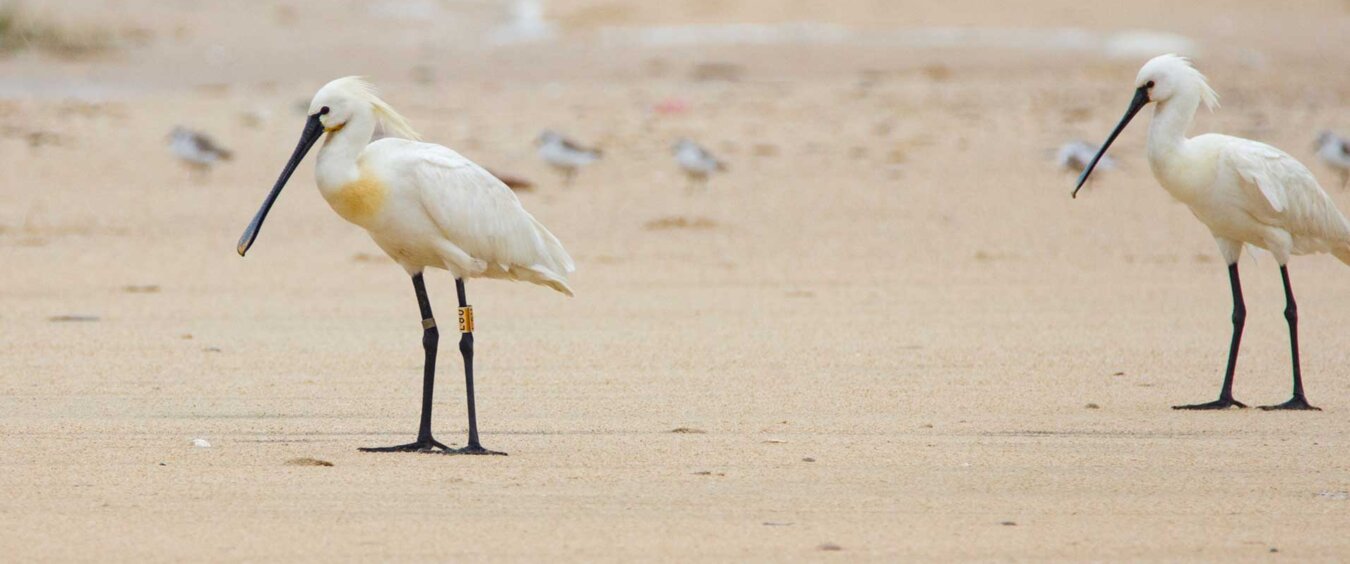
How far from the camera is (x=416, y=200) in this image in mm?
7152

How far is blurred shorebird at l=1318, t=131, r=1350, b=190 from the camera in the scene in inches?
689

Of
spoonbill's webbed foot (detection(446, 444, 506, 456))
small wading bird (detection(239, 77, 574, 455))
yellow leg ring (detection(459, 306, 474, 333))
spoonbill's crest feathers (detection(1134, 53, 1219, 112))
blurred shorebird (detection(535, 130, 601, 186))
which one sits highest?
spoonbill's crest feathers (detection(1134, 53, 1219, 112))

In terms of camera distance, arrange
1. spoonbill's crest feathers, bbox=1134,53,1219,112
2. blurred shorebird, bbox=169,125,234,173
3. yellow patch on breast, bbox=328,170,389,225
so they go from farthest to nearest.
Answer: blurred shorebird, bbox=169,125,234,173, spoonbill's crest feathers, bbox=1134,53,1219,112, yellow patch on breast, bbox=328,170,389,225

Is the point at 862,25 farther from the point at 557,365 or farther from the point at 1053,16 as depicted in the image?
the point at 557,365

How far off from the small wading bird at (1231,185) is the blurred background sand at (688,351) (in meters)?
0.64

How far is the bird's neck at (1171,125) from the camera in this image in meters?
8.56

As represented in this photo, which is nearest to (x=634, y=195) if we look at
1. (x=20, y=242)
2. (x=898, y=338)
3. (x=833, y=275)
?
(x=833, y=275)

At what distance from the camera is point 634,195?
17.1 metres

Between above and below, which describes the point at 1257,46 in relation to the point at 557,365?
above

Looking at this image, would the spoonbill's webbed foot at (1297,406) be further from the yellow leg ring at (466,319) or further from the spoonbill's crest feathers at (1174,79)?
the yellow leg ring at (466,319)

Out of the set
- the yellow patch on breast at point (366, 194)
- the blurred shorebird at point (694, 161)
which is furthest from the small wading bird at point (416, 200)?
the blurred shorebird at point (694, 161)

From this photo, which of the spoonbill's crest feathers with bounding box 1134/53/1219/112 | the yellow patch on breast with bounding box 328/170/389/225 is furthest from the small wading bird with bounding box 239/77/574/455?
the spoonbill's crest feathers with bounding box 1134/53/1219/112

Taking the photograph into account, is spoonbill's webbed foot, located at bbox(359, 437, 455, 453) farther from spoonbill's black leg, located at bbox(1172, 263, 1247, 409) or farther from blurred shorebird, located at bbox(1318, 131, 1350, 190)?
blurred shorebird, located at bbox(1318, 131, 1350, 190)

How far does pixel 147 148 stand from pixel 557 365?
37.6 feet
